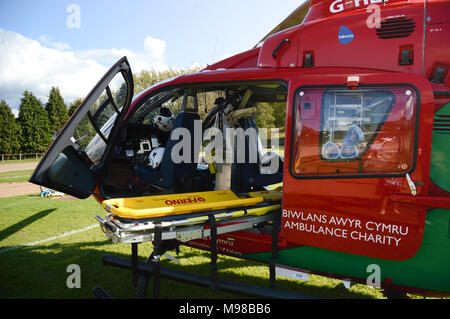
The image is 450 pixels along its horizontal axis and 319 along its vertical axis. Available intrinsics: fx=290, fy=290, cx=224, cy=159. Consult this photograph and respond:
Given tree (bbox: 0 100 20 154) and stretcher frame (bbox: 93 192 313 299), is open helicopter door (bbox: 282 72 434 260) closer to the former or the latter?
stretcher frame (bbox: 93 192 313 299)

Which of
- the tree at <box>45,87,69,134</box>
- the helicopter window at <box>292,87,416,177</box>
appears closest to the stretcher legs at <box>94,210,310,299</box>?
the helicopter window at <box>292,87,416,177</box>

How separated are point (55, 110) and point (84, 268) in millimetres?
33101

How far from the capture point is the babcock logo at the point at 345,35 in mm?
2549

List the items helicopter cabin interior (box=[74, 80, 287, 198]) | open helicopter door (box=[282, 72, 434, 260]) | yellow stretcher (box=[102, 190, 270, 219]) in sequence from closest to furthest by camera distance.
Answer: open helicopter door (box=[282, 72, 434, 260]) < yellow stretcher (box=[102, 190, 270, 219]) < helicopter cabin interior (box=[74, 80, 287, 198])

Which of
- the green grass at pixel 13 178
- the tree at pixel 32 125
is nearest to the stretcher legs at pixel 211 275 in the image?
the green grass at pixel 13 178

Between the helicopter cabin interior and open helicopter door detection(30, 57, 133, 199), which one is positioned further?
the helicopter cabin interior

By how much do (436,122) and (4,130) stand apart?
34349mm

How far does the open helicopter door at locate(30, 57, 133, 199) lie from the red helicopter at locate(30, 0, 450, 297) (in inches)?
0.6

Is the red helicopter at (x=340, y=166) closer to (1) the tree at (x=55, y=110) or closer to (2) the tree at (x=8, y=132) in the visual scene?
(2) the tree at (x=8, y=132)

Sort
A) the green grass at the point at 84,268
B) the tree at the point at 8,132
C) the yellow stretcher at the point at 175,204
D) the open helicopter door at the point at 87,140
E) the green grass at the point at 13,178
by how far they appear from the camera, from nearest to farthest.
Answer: the yellow stretcher at the point at 175,204
the open helicopter door at the point at 87,140
the green grass at the point at 84,268
the green grass at the point at 13,178
the tree at the point at 8,132

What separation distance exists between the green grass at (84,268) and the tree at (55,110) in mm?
29472

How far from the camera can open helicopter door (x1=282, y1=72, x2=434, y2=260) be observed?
2.18 meters

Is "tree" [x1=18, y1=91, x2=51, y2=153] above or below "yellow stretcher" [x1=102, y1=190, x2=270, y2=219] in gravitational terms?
above
